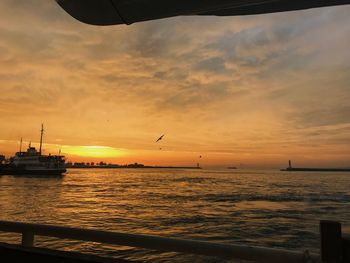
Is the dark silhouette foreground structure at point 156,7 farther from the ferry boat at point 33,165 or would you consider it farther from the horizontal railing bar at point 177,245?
the ferry boat at point 33,165

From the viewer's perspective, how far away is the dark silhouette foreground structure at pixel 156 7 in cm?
272

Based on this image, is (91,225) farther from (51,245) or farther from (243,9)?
(243,9)

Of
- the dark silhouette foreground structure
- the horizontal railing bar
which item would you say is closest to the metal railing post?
the horizontal railing bar

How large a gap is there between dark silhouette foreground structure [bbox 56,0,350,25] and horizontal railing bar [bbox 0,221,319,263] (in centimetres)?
217

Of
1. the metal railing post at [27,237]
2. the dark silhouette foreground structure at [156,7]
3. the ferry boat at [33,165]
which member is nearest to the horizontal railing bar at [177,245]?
the metal railing post at [27,237]

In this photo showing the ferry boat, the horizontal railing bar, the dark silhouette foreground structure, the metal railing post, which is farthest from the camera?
the ferry boat

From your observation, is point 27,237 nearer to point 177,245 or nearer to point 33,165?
point 177,245

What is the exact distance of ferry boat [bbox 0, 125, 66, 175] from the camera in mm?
94812

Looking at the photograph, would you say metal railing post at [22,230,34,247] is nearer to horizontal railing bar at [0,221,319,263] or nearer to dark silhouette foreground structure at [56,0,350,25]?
horizontal railing bar at [0,221,319,263]

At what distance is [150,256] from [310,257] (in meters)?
9.87

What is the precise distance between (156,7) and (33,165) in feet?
339

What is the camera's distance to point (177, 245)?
138 inches

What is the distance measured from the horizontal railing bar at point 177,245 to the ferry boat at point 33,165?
99.5 m

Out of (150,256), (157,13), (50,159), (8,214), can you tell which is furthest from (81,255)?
(50,159)
